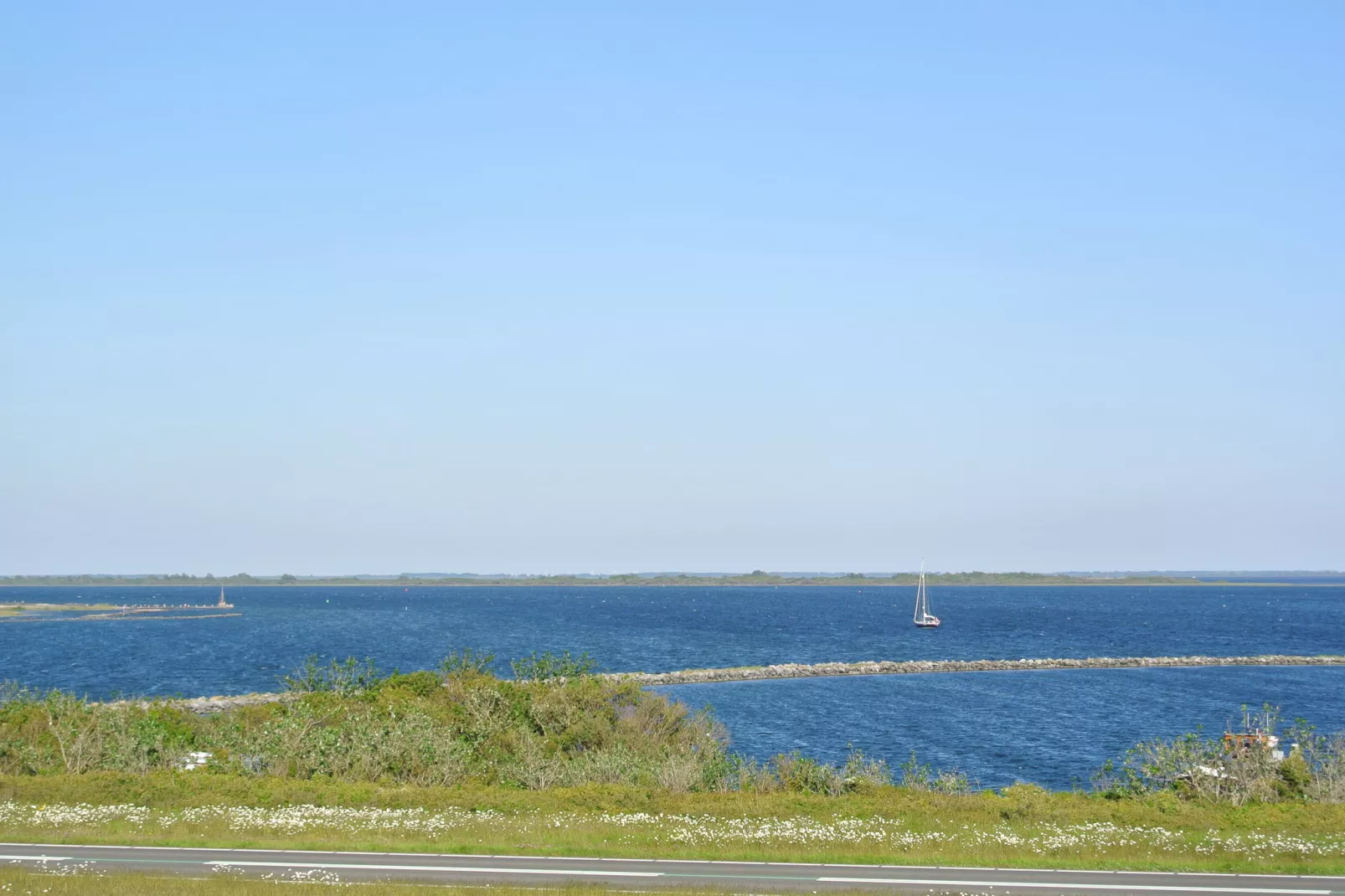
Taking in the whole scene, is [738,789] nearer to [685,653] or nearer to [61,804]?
[61,804]

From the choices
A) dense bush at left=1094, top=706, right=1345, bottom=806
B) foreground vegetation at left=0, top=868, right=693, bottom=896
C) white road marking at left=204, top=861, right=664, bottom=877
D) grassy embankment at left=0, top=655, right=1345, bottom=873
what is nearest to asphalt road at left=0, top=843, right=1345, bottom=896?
white road marking at left=204, top=861, right=664, bottom=877

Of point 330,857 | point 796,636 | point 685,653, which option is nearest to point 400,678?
point 330,857

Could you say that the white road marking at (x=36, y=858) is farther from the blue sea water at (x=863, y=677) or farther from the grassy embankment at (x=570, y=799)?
the blue sea water at (x=863, y=677)

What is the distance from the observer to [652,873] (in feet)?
79.4

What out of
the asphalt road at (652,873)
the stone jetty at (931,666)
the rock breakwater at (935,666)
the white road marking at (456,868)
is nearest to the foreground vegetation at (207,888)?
the asphalt road at (652,873)

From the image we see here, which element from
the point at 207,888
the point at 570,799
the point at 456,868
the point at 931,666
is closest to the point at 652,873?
the point at 456,868

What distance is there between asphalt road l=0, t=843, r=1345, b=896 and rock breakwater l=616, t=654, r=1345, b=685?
6819 cm

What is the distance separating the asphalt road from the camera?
22438 millimetres

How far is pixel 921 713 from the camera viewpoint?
241 feet

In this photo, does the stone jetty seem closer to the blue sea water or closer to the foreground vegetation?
the blue sea water

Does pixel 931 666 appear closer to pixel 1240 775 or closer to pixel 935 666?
pixel 935 666

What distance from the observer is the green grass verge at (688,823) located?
2580cm

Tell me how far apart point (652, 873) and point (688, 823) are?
15.9 feet

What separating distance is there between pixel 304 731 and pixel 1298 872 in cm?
3121
